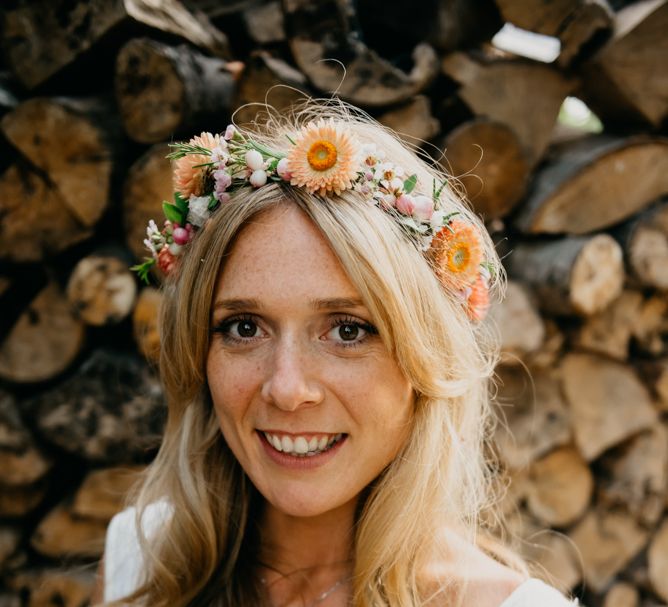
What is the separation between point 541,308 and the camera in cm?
203

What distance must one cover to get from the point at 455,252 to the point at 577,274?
0.76 metres

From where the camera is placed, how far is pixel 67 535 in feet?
6.46

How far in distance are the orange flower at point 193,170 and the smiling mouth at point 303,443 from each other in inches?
20.5

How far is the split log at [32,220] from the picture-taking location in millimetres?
1762

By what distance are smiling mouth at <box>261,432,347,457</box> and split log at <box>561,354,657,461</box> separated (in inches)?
47.2

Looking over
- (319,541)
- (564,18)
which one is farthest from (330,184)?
(564,18)

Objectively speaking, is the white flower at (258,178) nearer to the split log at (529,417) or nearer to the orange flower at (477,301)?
the orange flower at (477,301)

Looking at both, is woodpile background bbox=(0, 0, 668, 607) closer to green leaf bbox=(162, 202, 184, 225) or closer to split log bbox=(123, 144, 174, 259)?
split log bbox=(123, 144, 174, 259)

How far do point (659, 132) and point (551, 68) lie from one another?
434mm

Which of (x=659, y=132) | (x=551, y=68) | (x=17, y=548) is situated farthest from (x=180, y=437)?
(x=659, y=132)

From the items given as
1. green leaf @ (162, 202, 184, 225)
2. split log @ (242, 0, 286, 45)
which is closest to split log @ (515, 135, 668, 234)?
split log @ (242, 0, 286, 45)

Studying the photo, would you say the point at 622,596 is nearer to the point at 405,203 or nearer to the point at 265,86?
the point at 405,203

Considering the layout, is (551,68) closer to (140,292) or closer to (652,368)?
(652,368)

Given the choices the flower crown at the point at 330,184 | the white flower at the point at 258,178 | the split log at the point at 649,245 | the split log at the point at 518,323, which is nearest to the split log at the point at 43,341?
the flower crown at the point at 330,184
